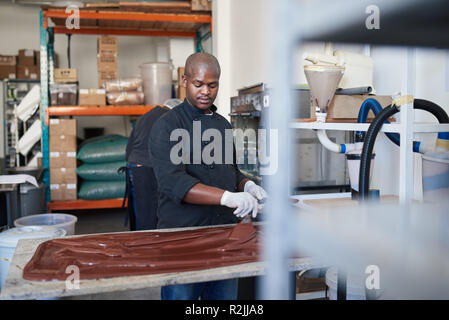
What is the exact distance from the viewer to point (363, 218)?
585 mm

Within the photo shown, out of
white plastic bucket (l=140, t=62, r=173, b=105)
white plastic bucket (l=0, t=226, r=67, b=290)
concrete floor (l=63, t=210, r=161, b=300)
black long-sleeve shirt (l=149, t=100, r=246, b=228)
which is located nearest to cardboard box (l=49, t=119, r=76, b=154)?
concrete floor (l=63, t=210, r=161, b=300)

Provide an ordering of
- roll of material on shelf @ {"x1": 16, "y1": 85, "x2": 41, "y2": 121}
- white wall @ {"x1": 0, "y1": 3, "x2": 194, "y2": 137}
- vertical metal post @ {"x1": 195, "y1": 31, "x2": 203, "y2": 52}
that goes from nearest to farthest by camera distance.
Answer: vertical metal post @ {"x1": 195, "y1": 31, "x2": 203, "y2": 52}, roll of material on shelf @ {"x1": 16, "y1": 85, "x2": 41, "y2": 121}, white wall @ {"x1": 0, "y1": 3, "x2": 194, "y2": 137}

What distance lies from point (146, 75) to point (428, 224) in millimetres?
5077

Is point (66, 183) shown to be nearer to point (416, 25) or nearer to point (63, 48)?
point (63, 48)

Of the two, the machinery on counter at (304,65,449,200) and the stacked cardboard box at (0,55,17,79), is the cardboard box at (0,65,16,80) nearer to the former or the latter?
the stacked cardboard box at (0,55,17,79)

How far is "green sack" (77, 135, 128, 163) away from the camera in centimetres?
537

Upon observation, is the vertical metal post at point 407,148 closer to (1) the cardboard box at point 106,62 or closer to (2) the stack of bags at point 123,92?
(2) the stack of bags at point 123,92

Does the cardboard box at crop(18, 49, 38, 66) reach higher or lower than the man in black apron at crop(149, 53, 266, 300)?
higher

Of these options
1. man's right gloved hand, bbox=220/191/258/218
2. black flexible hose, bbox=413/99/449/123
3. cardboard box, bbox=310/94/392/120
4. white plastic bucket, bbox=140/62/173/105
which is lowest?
man's right gloved hand, bbox=220/191/258/218

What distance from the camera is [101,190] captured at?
5363 mm

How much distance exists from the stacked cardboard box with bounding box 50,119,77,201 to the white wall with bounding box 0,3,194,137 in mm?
2983

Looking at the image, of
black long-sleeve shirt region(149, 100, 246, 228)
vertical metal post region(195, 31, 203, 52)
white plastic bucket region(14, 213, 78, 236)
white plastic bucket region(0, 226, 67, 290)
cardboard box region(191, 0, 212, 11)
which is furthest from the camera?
vertical metal post region(195, 31, 203, 52)

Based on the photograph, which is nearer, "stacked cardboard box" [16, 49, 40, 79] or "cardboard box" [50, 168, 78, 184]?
"cardboard box" [50, 168, 78, 184]
